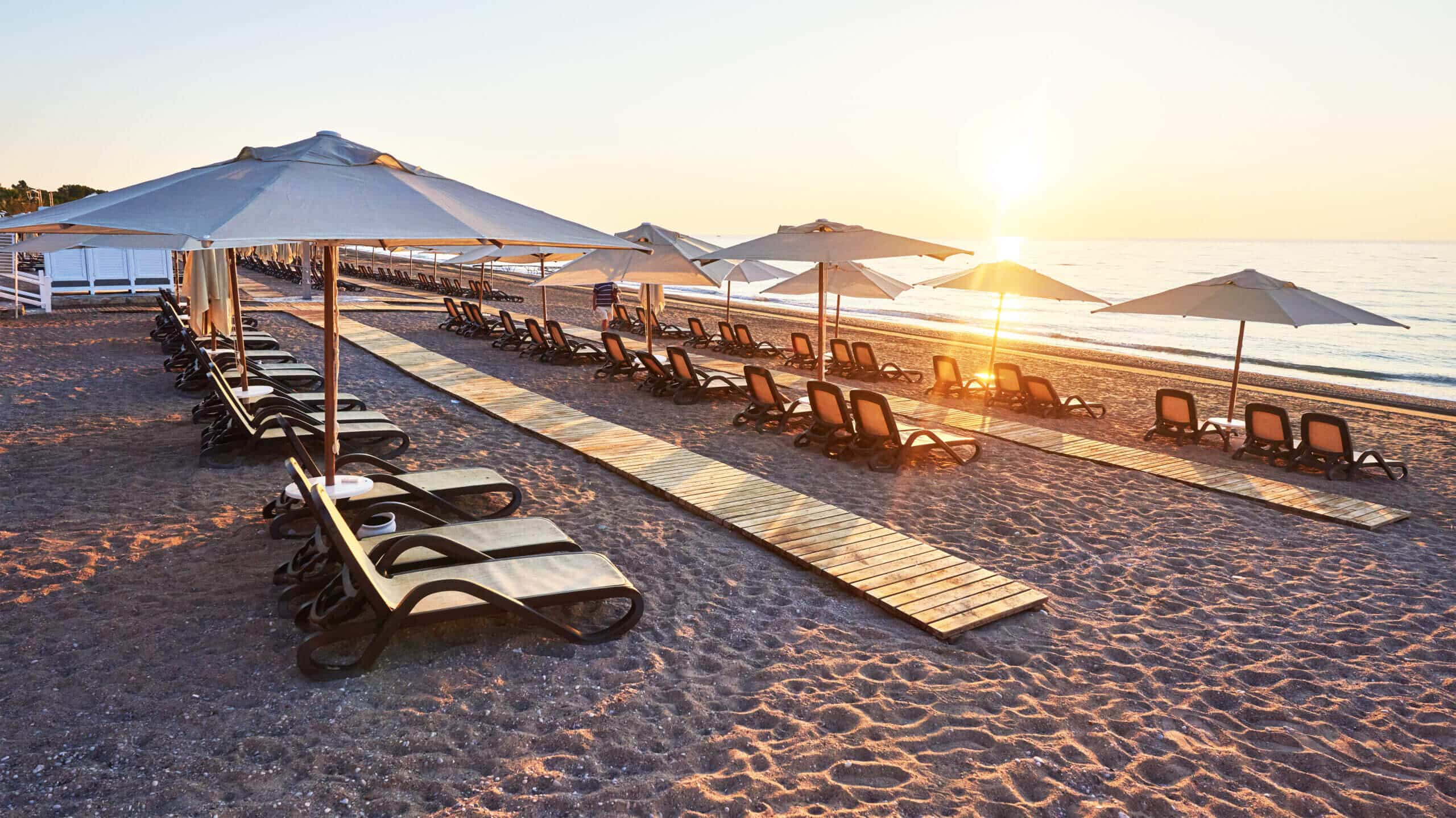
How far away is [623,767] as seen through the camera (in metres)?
2.86

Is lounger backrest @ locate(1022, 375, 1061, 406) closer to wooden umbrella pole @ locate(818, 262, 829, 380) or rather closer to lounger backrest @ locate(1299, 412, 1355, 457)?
→ lounger backrest @ locate(1299, 412, 1355, 457)

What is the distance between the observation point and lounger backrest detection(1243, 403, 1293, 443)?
837cm

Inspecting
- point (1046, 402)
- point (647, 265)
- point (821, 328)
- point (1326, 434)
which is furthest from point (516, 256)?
point (1326, 434)

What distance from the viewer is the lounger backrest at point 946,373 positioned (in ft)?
39.2

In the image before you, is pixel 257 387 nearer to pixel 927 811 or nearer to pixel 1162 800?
pixel 927 811

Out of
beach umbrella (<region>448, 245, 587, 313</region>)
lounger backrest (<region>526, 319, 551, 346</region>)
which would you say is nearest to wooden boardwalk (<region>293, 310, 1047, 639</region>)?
lounger backrest (<region>526, 319, 551, 346</region>)

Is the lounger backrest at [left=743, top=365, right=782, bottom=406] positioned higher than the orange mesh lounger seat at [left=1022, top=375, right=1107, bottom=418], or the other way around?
the lounger backrest at [left=743, top=365, right=782, bottom=406]

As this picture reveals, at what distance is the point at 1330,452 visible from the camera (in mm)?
8156

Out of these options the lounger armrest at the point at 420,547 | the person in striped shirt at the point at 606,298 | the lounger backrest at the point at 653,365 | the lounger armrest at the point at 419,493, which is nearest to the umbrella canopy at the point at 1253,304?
the lounger backrest at the point at 653,365

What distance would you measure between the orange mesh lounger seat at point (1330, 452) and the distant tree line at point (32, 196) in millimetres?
33032

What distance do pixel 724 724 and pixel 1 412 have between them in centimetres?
819

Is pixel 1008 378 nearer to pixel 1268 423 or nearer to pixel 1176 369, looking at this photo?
pixel 1268 423

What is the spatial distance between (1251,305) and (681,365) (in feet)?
21.8

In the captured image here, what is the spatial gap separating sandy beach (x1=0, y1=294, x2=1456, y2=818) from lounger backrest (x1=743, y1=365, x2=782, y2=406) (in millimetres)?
2764
